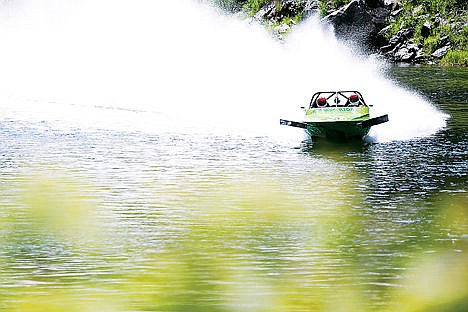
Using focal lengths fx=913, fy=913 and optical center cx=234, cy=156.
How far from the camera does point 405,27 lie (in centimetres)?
8544

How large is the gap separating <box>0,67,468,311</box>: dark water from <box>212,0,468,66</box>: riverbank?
2141 inches

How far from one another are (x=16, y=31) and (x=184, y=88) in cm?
3597

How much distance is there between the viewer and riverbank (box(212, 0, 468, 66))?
78.9 meters

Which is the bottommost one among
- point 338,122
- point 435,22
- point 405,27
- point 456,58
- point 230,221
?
point 230,221

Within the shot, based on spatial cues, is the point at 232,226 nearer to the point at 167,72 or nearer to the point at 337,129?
the point at 337,129

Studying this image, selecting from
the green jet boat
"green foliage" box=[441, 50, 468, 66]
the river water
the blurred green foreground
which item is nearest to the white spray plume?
the green jet boat

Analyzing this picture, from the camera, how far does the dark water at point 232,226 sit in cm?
1209

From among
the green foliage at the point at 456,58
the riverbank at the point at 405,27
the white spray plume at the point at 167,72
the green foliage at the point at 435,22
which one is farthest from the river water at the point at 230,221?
the green foliage at the point at 435,22

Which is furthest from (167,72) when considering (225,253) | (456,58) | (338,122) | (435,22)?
(435,22)

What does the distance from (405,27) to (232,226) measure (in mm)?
72684

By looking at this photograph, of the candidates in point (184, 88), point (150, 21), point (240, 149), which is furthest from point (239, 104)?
point (150, 21)

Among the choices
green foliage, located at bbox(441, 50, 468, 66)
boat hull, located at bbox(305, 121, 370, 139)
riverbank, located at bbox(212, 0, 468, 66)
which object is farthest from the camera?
riverbank, located at bbox(212, 0, 468, 66)

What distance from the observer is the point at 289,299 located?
11812 millimetres

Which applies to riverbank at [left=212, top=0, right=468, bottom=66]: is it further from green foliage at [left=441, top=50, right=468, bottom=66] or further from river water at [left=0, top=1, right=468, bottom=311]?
river water at [left=0, top=1, right=468, bottom=311]
